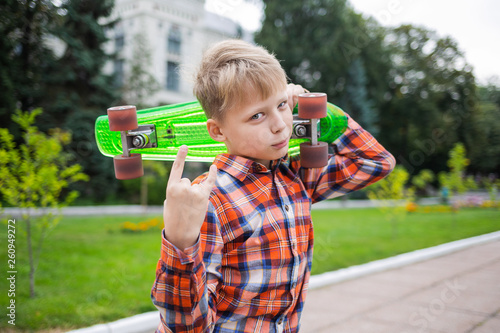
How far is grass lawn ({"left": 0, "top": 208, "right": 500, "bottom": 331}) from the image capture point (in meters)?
3.36

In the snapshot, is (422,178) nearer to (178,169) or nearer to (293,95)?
(293,95)

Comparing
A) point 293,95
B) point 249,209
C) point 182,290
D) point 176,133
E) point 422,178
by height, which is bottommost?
point 422,178

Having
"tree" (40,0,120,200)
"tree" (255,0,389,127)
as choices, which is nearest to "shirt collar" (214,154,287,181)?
"tree" (40,0,120,200)

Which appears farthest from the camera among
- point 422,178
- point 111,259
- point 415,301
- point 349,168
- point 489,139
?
point 422,178

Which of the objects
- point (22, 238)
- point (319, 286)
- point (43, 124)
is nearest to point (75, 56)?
point (43, 124)

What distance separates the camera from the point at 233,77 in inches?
44.3

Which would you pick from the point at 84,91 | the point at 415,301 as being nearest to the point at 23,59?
the point at 84,91

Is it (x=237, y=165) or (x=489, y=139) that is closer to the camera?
(x=237, y=165)

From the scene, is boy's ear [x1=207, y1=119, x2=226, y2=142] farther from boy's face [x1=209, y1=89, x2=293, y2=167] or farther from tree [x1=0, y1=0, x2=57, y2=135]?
tree [x1=0, y1=0, x2=57, y2=135]

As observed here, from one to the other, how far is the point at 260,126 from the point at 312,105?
193mm

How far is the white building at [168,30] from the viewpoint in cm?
1861

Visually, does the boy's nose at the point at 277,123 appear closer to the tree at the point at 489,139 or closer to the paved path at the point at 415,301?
the paved path at the point at 415,301

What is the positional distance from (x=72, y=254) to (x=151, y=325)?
2.80m

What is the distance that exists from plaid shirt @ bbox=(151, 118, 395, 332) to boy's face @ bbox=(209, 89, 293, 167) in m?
0.06
